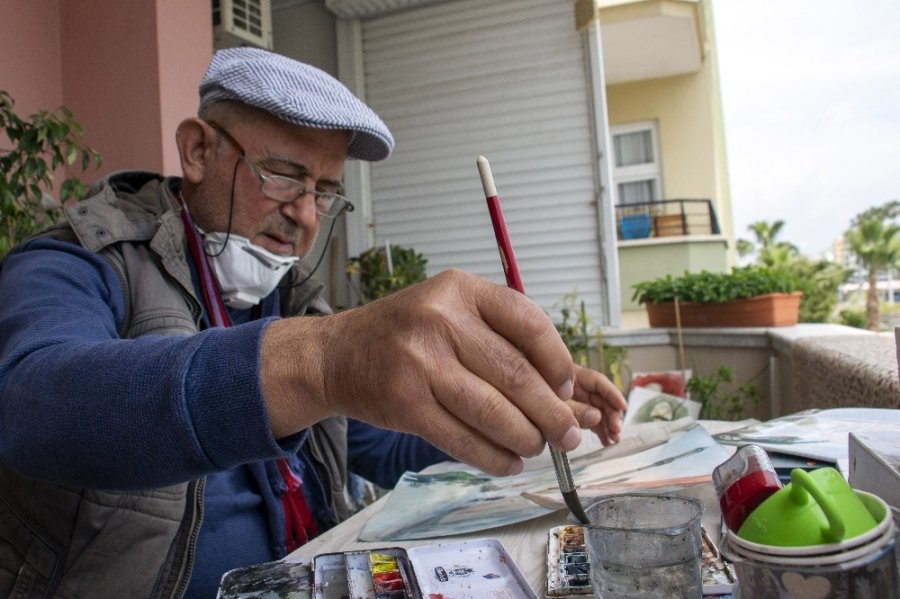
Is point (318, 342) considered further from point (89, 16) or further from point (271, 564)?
point (89, 16)

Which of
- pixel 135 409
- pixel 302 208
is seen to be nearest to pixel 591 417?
pixel 135 409

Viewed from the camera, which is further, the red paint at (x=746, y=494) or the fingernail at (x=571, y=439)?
the fingernail at (x=571, y=439)

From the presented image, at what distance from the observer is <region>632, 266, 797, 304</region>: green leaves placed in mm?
3443

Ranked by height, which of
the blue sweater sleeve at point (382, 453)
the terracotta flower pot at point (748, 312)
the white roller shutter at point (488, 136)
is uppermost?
the white roller shutter at point (488, 136)

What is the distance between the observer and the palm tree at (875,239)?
15695 millimetres

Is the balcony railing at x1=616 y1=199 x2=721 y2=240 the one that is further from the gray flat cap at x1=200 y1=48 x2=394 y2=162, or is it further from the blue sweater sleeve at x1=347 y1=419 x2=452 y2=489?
the gray flat cap at x1=200 y1=48 x2=394 y2=162

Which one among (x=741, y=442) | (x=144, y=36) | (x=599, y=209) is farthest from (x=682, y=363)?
(x=144, y=36)

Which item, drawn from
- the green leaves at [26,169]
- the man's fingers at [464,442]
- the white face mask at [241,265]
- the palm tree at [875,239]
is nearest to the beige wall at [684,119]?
the palm tree at [875,239]

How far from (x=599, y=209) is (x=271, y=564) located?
Answer: 3697mm

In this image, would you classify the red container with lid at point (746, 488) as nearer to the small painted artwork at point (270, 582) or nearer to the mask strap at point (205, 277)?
the small painted artwork at point (270, 582)

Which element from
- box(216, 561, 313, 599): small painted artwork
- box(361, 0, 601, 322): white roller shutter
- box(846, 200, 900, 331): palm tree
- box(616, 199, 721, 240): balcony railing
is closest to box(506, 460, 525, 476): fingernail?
box(216, 561, 313, 599): small painted artwork

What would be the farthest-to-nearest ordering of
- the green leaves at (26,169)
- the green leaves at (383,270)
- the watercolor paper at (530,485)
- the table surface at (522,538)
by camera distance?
the green leaves at (383,270) → the green leaves at (26,169) → the watercolor paper at (530,485) → the table surface at (522,538)

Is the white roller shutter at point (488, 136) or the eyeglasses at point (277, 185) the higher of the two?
the white roller shutter at point (488, 136)

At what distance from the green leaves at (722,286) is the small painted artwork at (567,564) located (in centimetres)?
296
